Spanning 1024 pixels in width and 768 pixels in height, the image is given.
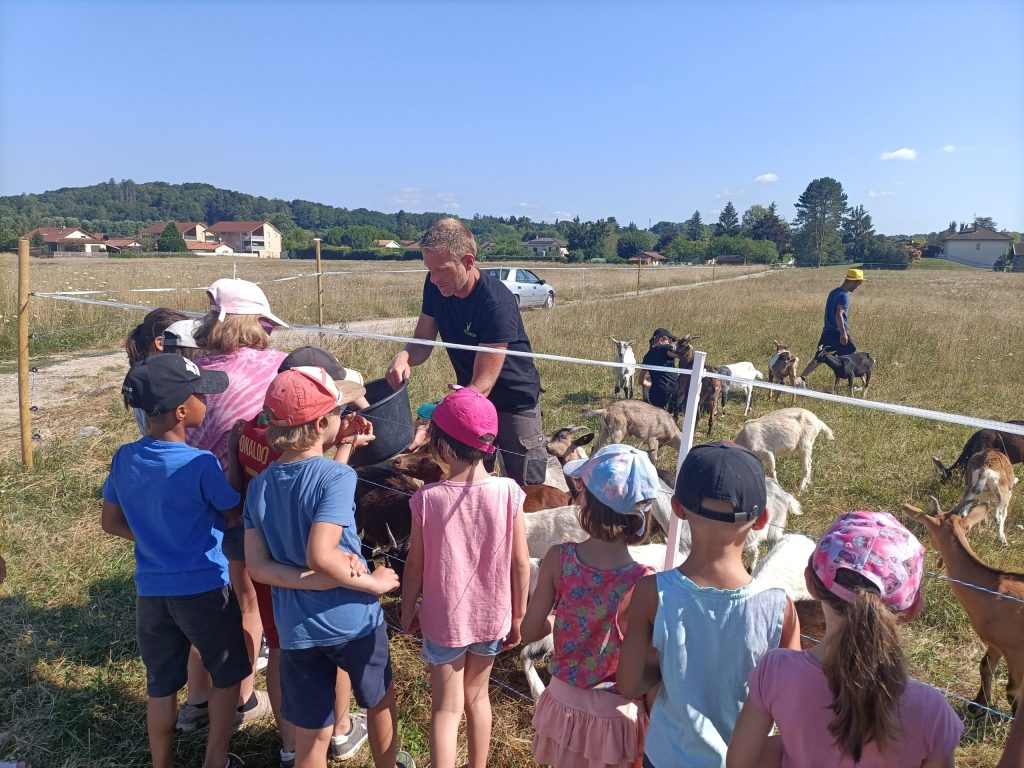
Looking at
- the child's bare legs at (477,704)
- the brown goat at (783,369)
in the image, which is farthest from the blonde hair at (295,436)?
the brown goat at (783,369)

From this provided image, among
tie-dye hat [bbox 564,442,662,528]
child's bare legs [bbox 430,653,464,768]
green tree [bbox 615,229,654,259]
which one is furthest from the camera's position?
green tree [bbox 615,229,654,259]

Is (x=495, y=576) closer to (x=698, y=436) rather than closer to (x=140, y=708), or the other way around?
(x=140, y=708)

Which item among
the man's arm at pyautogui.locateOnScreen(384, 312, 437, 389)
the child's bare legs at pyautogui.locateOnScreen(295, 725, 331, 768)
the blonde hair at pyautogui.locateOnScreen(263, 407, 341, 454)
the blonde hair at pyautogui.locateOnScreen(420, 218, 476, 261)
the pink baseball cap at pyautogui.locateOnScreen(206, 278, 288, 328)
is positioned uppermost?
the blonde hair at pyautogui.locateOnScreen(420, 218, 476, 261)

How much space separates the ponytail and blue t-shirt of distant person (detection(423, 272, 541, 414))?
2.19m

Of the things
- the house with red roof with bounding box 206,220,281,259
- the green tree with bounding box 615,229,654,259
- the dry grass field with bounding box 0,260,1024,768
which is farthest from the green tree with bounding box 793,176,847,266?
the dry grass field with bounding box 0,260,1024,768

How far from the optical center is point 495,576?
229cm

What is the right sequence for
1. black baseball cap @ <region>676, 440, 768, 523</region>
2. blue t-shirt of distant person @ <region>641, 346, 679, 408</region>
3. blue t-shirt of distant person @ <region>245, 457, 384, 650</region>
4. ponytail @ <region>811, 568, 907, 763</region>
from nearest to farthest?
ponytail @ <region>811, 568, 907, 763</region> < black baseball cap @ <region>676, 440, 768, 523</region> < blue t-shirt of distant person @ <region>245, 457, 384, 650</region> < blue t-shirt of distant person @ <region>641, 346, 679, 408</region>

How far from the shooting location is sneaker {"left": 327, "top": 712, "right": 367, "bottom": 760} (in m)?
2.77

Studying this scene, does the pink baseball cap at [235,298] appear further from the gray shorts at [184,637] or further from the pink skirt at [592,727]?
the pink skirt at [592,727]

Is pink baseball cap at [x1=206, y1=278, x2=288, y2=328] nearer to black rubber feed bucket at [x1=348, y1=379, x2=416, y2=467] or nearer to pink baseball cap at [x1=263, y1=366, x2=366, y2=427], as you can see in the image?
black rubber feed bucket at [x1=348, y1=379, x2=416, y2=467]

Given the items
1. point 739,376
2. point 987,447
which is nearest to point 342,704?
point 987,447

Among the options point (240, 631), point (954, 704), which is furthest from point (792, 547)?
point (240, 631)

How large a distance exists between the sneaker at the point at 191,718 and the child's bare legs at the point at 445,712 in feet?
4.08

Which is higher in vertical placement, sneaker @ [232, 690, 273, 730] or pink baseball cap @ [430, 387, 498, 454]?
pink baseball cap @ [430, 387, 498, 454]
